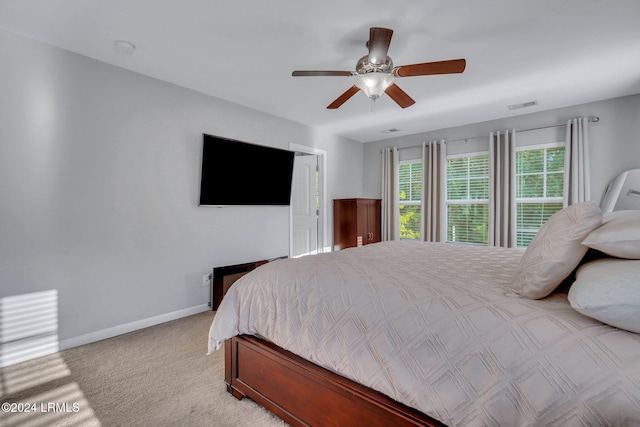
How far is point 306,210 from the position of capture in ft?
15.7

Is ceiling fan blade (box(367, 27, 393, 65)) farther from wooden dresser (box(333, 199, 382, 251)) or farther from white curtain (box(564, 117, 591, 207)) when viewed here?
white curtain (box(564, 117, 591, 207))

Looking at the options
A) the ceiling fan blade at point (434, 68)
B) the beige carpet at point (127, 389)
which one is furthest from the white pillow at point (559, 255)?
the beige carpet at point (127, 389)

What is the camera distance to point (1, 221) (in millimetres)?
2135

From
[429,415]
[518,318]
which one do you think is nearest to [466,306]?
[518,318]

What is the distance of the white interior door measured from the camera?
4.72 meters

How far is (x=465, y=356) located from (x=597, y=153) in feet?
13.5

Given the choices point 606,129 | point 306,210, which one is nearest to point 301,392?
point 306,210

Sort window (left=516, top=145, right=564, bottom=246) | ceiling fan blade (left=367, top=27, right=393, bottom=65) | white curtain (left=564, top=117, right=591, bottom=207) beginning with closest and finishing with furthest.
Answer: ceiling fan blade (left=367, top=27, right=393, bottom=65) → white curtain (left=564, top=117, right=591, bottom=207) → window (left=516, top=145, right=564, bottom=246)

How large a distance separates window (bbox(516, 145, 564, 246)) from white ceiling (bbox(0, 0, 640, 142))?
33.2 inches

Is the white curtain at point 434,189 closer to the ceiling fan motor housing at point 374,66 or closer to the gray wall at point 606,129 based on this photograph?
the gray wall at point 606,129

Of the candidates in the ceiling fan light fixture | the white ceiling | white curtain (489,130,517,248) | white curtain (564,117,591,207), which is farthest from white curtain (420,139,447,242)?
the ceiling fan light fixture

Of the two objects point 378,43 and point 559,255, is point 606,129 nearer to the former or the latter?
point 378,43

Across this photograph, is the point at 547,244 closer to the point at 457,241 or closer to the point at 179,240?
the point at 179,240

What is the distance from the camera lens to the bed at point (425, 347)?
0.82m
